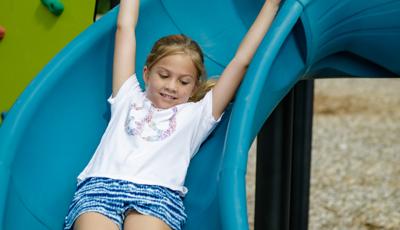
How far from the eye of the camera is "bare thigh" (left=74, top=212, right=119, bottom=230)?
1.99 m

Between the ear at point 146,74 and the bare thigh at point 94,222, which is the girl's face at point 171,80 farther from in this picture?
the bare thigh at point 94,222

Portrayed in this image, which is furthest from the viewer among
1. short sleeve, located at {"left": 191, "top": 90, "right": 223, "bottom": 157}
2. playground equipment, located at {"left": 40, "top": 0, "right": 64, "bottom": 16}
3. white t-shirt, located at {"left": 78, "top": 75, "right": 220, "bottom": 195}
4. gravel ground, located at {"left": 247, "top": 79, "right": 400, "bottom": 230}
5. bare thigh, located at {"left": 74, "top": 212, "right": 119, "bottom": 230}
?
gravel ground, located at {"left": 247, "top": 79, "right": 400, "bottom": 230}

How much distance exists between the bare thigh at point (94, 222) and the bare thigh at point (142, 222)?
0.12ft

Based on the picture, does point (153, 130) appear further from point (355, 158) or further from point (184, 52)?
point (355, 158)

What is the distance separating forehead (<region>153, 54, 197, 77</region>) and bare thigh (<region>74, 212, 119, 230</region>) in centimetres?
48

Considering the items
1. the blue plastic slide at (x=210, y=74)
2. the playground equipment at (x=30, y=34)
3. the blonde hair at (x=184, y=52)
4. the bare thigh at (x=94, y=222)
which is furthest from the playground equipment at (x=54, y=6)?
the bare thigh at (x=94, y=222)

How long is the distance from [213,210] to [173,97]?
36cm

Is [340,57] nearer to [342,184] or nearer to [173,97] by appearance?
[173,97]

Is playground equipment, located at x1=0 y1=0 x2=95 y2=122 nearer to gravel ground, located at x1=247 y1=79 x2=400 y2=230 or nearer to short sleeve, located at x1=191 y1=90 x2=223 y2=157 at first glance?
short sleeve, located at x1=191 y1=90 x2=223 y2=157

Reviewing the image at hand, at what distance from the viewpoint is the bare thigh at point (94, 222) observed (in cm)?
199

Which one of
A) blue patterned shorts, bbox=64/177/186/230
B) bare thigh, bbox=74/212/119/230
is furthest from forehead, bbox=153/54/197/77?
bare thigh, bbox=74/212/119/230

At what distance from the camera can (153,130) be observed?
2.21m

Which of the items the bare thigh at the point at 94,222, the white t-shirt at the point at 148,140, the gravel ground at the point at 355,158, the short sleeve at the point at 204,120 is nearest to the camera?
the bare thigh at the point at 94,222

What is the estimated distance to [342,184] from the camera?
5.33 meters
